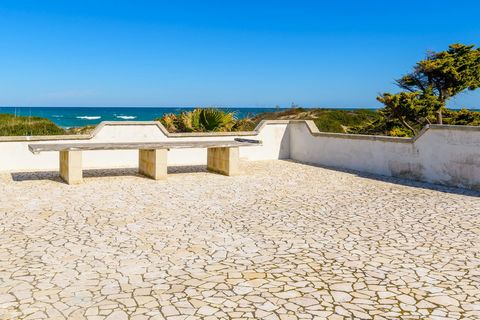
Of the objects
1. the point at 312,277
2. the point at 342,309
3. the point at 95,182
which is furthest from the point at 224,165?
the point at 342,309

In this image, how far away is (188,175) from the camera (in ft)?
41.3

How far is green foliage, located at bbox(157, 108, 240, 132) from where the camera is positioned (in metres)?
17.0

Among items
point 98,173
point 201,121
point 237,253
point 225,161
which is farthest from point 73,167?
point 201,121

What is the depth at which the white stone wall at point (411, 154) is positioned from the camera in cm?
1062

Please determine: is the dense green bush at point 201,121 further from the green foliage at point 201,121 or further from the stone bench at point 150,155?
the stone bench at point 150,155

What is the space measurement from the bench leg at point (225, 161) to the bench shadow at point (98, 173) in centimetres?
56

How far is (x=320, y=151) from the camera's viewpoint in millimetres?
15367

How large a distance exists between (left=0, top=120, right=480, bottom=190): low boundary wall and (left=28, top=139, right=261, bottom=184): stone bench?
5.35ft

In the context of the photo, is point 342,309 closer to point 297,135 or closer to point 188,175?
point 188,175

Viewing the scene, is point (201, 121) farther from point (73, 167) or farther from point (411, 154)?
point (411, 154)

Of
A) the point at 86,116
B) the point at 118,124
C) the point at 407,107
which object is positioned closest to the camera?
the point at 118,124

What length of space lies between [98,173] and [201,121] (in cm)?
545

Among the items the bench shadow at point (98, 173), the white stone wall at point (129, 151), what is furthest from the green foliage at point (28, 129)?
the bench shadow at point (98, 173)

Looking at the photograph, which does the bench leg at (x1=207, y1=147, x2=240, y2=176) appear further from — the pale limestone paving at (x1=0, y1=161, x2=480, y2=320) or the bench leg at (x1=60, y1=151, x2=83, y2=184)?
the bench leg at (x1=60, y1=151, x2=83, y2=184)
